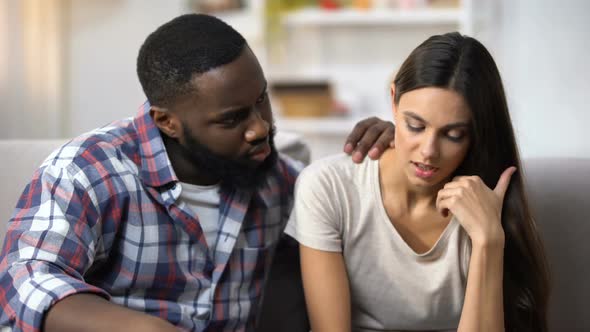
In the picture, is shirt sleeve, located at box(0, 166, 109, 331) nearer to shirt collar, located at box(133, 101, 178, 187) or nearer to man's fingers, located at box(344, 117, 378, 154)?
shirt collar, located at box(133, 101, 178, 187)

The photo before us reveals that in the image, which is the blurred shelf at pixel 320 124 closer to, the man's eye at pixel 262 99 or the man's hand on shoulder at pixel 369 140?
the man's hand on shoulder at pixel 369 140

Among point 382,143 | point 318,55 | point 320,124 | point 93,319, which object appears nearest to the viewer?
point 93,319

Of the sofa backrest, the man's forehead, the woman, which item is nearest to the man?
the man's forehead

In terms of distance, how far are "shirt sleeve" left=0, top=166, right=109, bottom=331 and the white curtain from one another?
2.35m

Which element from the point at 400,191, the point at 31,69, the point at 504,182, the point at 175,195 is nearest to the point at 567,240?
the point at 504,182

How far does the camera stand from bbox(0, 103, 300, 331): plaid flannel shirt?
1.26 meters

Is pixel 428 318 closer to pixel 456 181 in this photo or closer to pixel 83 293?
pixel 456 181

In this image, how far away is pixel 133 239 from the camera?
1448mm

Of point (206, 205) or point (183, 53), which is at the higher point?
point (183, 53)

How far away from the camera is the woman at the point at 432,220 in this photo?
1414 mm

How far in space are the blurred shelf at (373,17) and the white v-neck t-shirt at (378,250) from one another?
2.04m

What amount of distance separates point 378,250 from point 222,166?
36 cm

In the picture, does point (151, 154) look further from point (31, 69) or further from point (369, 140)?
point (31, 69)

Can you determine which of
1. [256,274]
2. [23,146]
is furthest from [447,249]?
[23,146]
